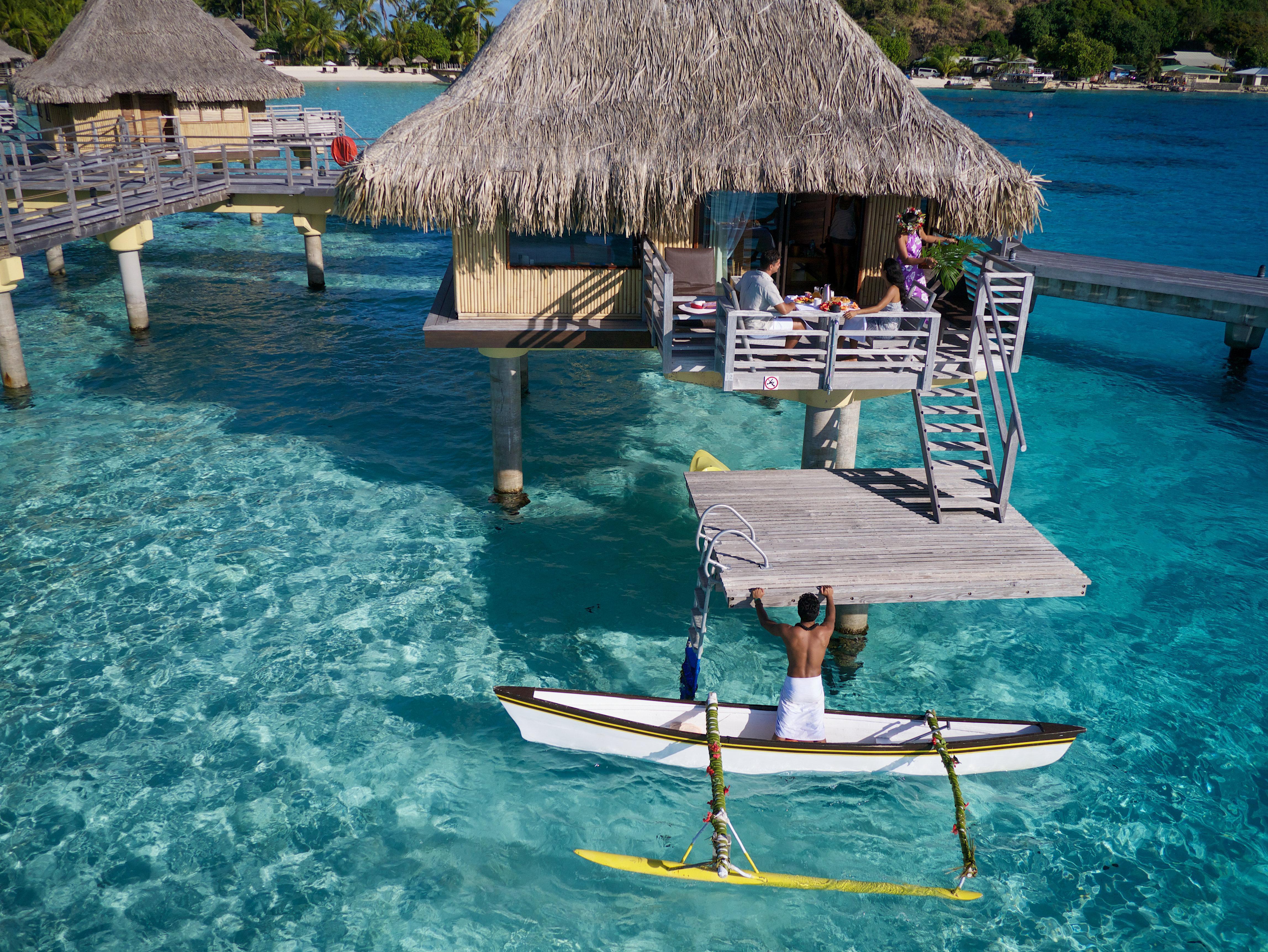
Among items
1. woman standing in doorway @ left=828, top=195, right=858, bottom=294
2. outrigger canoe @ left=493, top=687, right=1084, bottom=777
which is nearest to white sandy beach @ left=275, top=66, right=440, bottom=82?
woman standing in doorway @ left=828, top=195, right=858, bottom=294

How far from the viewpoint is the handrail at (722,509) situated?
32.6 ft

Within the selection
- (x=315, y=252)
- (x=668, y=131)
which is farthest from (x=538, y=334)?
(x=315, y=252)

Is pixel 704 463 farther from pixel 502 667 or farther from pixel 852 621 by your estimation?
pixel 502 667

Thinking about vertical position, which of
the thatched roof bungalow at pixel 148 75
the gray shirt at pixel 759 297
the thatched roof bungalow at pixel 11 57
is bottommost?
the gray shirt at pixel 759 297

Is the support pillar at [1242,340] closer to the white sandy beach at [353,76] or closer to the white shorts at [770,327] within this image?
the white shorts at [770,327]

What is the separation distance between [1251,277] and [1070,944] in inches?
889

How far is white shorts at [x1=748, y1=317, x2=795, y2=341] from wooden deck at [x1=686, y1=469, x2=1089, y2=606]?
1771 millimetres

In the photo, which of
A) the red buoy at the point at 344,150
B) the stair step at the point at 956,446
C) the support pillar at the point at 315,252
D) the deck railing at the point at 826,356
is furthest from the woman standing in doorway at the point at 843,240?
the support pillar at the point at 315,252

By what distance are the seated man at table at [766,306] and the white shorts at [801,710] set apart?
13.2ft

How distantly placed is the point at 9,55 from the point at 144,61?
24.2 metres

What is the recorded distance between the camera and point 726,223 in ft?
42.4

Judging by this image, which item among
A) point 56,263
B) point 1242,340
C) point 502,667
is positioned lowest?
point 502,667

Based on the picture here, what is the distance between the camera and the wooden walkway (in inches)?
870

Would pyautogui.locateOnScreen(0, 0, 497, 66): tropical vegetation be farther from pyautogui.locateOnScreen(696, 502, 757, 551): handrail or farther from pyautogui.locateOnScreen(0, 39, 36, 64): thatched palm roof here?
pyautogui.locateOnScreen(696, 502, 757, 551): handrail
